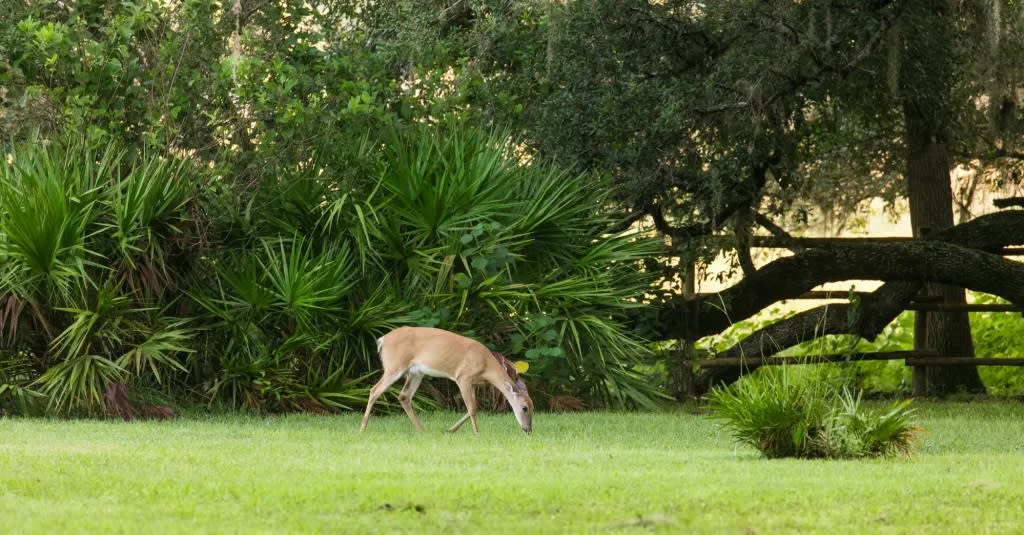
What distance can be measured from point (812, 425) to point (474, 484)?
292 cm

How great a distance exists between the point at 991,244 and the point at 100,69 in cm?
1098

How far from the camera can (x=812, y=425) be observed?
10484 mm

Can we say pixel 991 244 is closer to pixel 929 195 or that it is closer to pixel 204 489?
pixel 929 195

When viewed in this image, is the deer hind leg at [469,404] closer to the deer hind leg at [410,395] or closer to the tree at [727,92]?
the deer hind leg at [410,395]

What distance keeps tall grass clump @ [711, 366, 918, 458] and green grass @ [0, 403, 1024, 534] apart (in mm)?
193

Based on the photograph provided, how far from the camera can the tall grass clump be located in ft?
34.2

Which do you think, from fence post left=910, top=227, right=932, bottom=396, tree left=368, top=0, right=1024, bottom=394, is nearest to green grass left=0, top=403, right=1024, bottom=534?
tree left=368, top=0, right=1024, bottom=394

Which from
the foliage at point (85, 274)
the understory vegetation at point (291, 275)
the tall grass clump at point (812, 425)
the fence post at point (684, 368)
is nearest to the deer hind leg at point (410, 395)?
the understory vegetation at point (291, 275)

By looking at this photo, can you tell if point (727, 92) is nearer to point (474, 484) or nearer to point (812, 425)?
point (812, 425)

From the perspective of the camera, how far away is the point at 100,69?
52.7 ft

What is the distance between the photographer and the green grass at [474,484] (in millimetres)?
7340

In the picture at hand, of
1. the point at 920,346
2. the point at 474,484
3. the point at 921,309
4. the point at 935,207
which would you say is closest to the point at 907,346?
the point at 920,346

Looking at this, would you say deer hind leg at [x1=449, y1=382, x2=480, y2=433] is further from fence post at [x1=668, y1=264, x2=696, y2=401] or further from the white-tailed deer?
fence post at [x1=668, y1=264, x2=696, y2=401]

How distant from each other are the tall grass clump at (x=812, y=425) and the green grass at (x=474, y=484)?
0.19 meters
